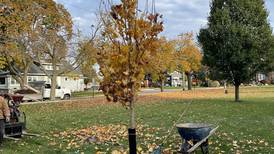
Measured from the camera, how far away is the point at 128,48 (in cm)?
724

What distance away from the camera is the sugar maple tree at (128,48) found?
7207 millimetres

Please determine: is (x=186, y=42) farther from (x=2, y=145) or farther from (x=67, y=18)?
(x=2, y=145)

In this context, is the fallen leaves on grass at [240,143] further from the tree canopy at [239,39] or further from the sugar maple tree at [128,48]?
the tree canopy at [239,39]

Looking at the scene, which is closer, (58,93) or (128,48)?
(128,48)

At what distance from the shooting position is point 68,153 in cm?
1050

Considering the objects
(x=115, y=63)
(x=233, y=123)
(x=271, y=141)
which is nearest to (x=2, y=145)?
(x=115, y=63)

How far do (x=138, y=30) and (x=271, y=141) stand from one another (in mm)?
6108

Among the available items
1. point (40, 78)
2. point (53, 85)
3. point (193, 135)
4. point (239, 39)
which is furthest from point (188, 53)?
point (193, 135)

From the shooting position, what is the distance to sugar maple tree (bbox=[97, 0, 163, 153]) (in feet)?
23.6

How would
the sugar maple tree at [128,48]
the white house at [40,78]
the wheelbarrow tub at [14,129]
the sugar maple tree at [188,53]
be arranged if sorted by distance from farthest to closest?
the sugar maple tree at [188,53]
the white house at [40,78]
the wheelbarrow tub at [14,129]
the sugar maple tree at [128,48]

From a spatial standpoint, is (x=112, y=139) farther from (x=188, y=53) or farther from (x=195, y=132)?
(x=188, y=53)

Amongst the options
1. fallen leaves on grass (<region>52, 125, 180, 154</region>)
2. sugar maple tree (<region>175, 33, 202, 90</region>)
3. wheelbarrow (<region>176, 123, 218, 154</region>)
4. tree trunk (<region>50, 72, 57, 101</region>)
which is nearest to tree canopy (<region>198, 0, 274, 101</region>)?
fallen leaves on grass (<region>52, 125, 180, 154</region>)

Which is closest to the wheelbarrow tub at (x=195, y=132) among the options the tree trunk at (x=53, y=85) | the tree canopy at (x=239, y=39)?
the tree canopy at (x=239, y=39)

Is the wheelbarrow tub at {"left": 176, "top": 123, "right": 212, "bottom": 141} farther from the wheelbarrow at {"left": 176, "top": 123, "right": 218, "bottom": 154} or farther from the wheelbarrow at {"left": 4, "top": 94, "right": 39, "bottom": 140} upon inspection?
the wheelbarrow at {"left": 4, "top": 94, "right": 39, "bottom": 140}
